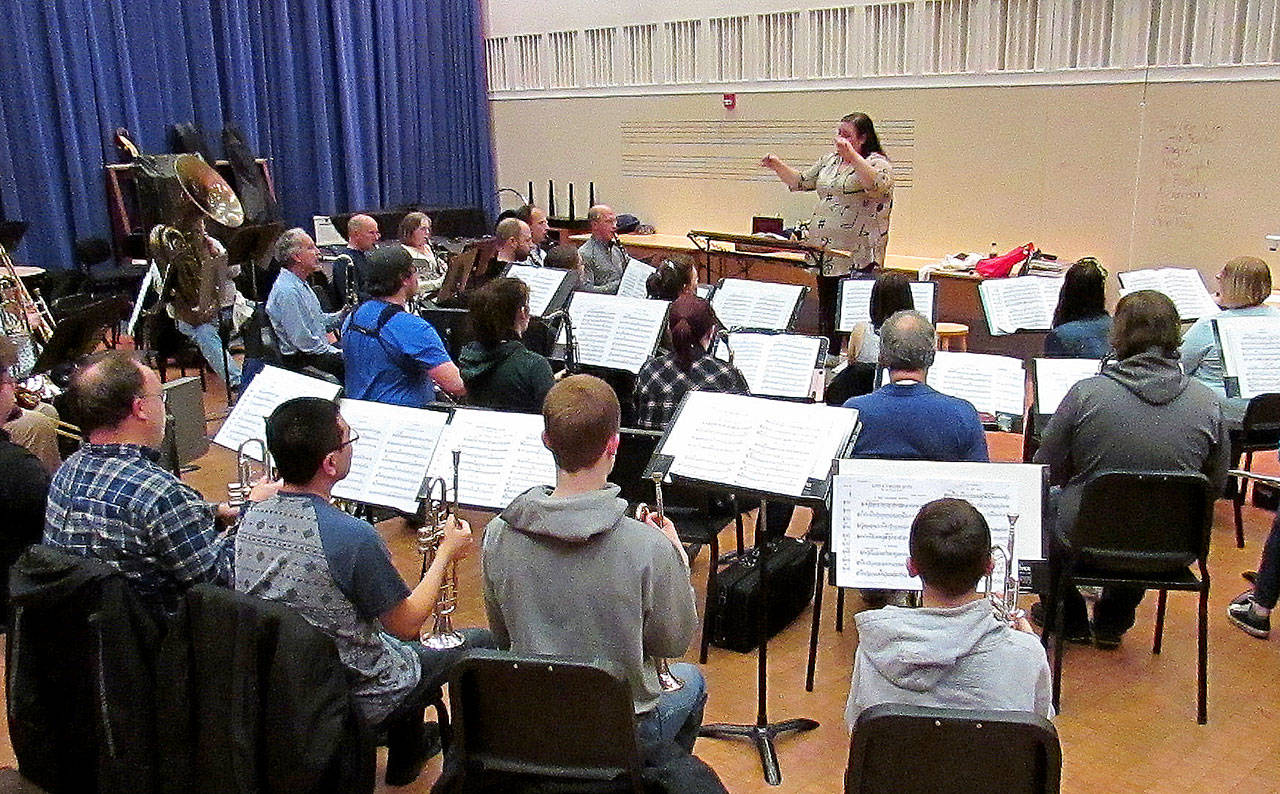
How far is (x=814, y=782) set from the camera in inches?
119

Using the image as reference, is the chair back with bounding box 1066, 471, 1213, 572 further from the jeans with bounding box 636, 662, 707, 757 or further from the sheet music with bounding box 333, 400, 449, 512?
the sheet music with bounding box 333, 400, 449, 512

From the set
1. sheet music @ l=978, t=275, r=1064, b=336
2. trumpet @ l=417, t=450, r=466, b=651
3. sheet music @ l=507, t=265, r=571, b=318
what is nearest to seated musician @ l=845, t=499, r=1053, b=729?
trumpet @ l=417, t=450, r=466, b=651

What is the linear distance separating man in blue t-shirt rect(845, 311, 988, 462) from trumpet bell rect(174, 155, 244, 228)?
6454mm

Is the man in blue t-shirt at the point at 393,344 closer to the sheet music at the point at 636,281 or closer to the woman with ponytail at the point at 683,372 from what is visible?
the woman with ponytail at the point at 683,372

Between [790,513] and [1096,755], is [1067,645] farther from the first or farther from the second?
[790,513]

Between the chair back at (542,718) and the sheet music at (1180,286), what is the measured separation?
4481 mm

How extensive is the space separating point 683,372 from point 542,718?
2.03 meters

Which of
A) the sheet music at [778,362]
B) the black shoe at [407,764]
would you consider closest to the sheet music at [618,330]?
the sheet music at [778,362]

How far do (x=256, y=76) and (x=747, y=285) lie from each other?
6.65 metres

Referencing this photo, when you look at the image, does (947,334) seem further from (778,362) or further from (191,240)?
(191,240)

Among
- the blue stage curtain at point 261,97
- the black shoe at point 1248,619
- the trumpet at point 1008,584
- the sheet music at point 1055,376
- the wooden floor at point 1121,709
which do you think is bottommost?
the wooden floor at point 1121,709

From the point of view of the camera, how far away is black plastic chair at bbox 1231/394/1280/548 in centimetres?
430

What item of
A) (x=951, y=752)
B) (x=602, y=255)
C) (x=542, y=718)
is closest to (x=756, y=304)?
(x=602, y=255)

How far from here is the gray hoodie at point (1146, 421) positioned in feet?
10.9
